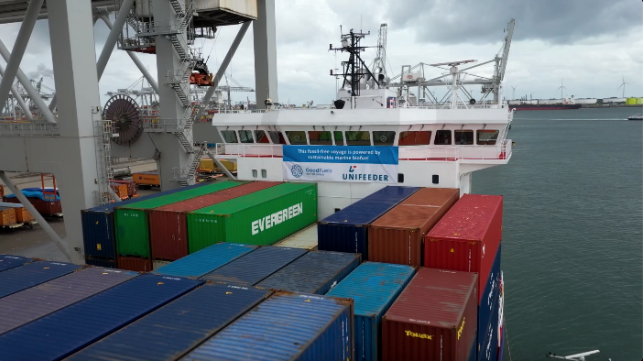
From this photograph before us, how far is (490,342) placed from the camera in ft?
49.0

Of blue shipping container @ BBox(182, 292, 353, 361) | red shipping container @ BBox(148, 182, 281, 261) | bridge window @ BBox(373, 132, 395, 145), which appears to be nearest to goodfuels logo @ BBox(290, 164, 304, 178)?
bridge window @ BBox(373, 132, 395, 145)

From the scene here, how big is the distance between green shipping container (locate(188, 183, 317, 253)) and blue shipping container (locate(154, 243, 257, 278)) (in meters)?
0.89

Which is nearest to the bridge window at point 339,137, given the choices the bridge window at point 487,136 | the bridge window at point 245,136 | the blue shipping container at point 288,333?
the bridge window at point 245,136

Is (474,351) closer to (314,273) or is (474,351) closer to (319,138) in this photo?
(314,273)

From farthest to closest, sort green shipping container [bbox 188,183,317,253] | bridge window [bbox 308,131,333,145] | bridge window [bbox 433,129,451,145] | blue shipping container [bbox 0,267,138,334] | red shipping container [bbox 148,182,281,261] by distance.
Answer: bridge window [bbox 308,131,333,145], bridge window [bbox 433,129,451,145], red shipping container [bbox 148,182,281,261], green shipping container [bbox 188,183,317,253], blue shipping container [bbox 0,267,138,334]

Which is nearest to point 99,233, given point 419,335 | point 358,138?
point 358,138

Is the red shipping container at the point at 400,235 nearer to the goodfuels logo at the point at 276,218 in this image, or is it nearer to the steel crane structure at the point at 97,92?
the goodfuels logo at the point at 276,218

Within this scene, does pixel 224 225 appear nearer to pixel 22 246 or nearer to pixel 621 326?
pixel 621 326

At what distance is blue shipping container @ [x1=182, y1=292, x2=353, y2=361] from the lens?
7074 mm

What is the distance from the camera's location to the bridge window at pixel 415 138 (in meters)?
20.7

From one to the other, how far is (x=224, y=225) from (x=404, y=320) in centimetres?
731

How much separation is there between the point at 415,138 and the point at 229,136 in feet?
32.0

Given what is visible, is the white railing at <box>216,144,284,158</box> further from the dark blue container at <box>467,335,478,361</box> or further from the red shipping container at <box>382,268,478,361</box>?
the dark blue container at <box>467,335,478,361</box>

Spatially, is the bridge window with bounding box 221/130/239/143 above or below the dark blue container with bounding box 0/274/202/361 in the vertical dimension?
above
